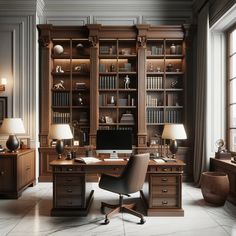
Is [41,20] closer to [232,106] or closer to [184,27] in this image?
[184,27]

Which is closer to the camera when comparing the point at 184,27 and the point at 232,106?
the point at 232,106

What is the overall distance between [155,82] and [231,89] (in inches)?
58.2

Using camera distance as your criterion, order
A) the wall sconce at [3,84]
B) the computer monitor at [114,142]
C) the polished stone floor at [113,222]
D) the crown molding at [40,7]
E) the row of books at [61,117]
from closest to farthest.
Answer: the polished stone floor at [113,222], the computer monitor at [114,142], the wall sconce at [3,84], the crown molding at [40,7], the row of books at [61,117]

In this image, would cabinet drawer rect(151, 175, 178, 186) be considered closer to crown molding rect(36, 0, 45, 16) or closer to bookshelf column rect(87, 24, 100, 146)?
bookshelf column rect(87, 24, 100, 146)

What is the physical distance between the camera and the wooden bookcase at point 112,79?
5.62 metres

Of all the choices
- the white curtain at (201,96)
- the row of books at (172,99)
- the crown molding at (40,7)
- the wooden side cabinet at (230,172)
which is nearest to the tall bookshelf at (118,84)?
the row of books at (172,99)

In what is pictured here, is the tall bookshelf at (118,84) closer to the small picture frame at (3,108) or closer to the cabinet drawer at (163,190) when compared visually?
the small picture frame at (3,108)

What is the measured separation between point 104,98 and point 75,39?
133cm

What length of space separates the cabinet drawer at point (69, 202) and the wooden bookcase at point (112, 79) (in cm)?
206

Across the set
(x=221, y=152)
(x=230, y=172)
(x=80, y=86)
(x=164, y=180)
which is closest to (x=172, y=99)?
(x=221, y=152)

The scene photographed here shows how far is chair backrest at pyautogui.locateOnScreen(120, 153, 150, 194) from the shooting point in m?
3.35

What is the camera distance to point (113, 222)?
3361 millimetres

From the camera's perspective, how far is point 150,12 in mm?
5902

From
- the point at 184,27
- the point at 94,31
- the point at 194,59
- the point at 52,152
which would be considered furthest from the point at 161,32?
the point at 52,152
